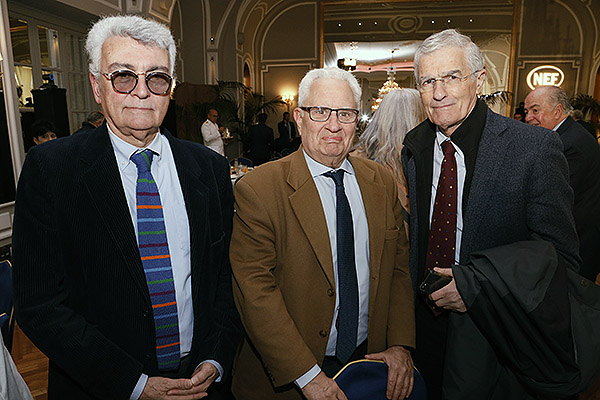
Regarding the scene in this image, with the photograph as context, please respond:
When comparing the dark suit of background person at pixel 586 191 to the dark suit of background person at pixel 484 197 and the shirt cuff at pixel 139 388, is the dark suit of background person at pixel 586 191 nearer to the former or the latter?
the dark suit of background person at pixel 484 197

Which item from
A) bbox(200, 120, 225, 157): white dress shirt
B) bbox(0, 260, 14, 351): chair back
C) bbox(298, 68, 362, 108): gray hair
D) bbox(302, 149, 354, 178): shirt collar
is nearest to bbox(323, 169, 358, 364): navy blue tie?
bbox(302, 149, 354, 178): shirt collar

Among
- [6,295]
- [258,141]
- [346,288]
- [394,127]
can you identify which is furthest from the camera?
[258,141]

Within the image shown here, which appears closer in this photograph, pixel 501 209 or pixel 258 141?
pixel 501 209

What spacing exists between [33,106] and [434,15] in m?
11.8

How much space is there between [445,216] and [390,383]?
0.65 metres

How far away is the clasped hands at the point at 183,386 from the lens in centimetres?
126

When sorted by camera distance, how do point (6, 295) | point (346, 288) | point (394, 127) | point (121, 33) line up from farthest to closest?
point (394, 127), point (6, 295), point (346, 288), point (121, 33)

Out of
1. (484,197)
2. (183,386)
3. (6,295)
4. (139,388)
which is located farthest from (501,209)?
(6,295)

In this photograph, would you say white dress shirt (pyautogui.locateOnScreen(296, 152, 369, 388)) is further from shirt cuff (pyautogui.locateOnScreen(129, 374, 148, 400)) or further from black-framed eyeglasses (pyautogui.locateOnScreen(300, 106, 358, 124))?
shirt cuff (pyautogui.locateOnScreen(129, 374, 148, 400))

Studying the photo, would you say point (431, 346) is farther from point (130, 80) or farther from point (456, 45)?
point (130, 80)

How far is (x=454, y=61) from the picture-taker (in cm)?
149

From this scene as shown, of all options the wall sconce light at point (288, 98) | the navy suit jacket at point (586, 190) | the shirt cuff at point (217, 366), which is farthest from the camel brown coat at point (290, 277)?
the wall sconce light at point (288, 98)

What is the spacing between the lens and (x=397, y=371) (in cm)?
144

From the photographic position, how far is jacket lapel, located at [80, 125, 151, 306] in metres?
1.19
